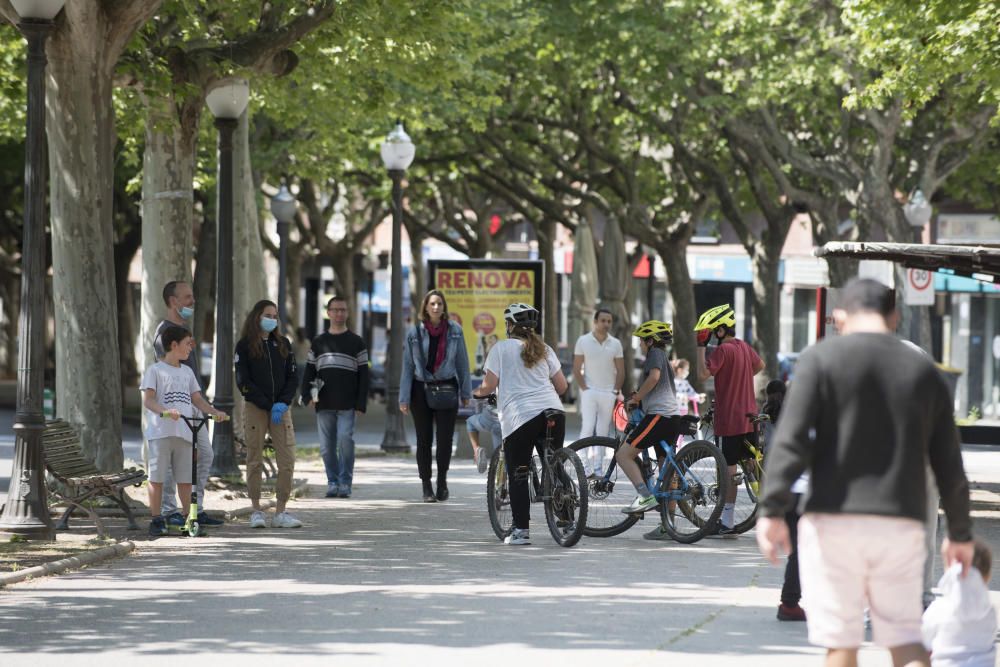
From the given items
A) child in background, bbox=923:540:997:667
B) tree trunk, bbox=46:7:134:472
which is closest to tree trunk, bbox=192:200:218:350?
tree trunk, bbox=46:7:134:472

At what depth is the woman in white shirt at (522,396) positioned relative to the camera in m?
12.6

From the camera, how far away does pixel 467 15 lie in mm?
24375

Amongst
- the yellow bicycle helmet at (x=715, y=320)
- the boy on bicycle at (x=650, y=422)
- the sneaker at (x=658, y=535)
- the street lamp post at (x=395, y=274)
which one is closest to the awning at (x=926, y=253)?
the yellow bicycle helmet at (x=715, y=320)

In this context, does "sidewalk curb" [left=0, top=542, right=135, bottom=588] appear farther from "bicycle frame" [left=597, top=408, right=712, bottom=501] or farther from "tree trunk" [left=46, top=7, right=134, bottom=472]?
"bicycle frame" [left=597, top=408, right=712, bottom=501]

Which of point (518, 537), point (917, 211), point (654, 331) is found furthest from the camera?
point (917, 211)

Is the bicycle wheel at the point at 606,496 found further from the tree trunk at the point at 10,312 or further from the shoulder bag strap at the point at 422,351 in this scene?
the tree trunk at the point at 10,312

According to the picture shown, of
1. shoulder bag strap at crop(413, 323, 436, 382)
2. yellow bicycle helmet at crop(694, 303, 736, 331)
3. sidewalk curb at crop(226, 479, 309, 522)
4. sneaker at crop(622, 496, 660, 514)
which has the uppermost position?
yellow bicycle helmet at crop(694, 303, 736, 331)

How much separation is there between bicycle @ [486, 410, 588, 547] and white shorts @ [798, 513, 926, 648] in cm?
652

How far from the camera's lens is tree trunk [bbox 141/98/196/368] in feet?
59.2

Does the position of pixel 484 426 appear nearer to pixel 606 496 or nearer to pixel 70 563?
pixel 606 496

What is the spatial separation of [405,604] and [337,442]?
289 inches

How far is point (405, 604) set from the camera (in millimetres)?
9516

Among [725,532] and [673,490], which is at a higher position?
[673,490]

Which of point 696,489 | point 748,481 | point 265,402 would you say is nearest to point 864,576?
point 696,489
